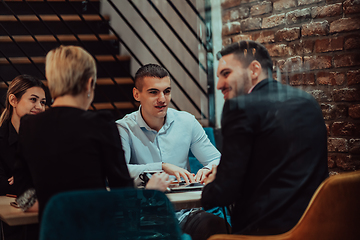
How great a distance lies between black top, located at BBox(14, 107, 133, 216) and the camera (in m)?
1.09

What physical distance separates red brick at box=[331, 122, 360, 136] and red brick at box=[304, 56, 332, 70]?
0.27 m

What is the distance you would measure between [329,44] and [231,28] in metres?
0.50

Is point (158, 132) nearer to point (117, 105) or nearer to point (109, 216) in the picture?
point (109, 216)

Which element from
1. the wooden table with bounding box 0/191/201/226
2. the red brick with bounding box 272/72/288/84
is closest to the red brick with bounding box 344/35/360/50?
the red brick with bounding box 272/72/288/84

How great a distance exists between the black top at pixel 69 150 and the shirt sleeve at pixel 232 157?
34 cm

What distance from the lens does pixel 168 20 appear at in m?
3.54

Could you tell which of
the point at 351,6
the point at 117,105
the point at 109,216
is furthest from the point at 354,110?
the point at 117,105

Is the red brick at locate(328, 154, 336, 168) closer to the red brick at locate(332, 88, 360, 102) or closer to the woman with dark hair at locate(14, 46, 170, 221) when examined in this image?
the red brick at locate(332, 88, 360, 102)

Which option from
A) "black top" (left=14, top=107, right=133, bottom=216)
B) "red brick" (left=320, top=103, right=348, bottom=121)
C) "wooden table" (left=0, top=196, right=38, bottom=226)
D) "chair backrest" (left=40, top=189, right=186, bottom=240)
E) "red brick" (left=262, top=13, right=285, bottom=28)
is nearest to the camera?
"chair backrest" (left=40, top=189, right=186, bottom=240)

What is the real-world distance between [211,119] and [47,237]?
1.90m

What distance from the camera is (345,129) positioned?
1735 millimetres

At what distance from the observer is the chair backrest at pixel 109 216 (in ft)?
3.06

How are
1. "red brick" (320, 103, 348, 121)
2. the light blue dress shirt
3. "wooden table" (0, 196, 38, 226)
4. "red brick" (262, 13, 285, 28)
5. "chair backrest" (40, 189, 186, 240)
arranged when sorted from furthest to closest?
the light blue dress shirt < "red brick" (262, 13, 285, 28) < "red brick" (320, 103, 348, 121) < "wooden table" (0, 196, 38, 226) < "chair backrest" (40, 189, 186, 240)

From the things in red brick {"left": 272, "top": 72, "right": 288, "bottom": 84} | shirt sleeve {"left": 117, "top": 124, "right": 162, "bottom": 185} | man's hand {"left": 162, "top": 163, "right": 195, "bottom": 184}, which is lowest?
man's hand {"left": 162, "top": 163, "right": 195, "bottom": 184}
